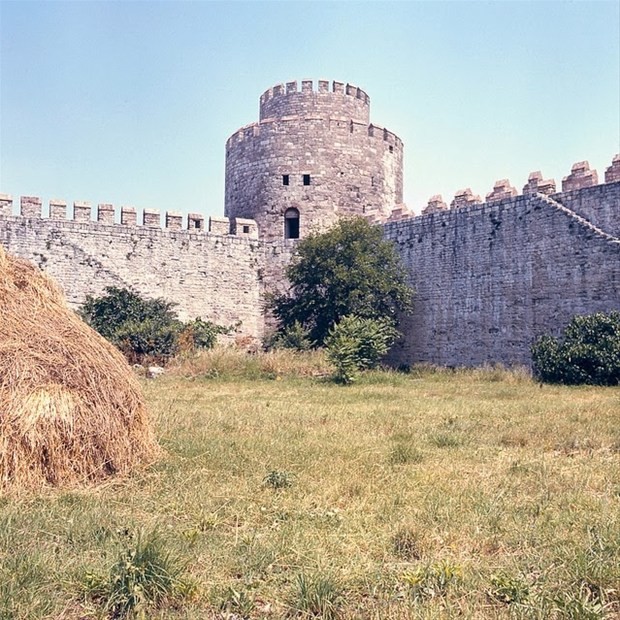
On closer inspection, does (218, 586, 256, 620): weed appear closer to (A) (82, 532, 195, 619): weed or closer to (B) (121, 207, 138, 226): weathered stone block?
(A) (82, 532, 195, 619): weed

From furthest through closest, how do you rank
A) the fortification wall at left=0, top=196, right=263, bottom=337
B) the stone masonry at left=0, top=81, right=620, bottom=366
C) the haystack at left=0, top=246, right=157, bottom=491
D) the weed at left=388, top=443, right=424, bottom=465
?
the fortification wall at left=0, top=196, right=263, bottom=337 → the stone masonry at left=0, top=81, right=620, bottom=366 → the weed at left=388, top=443, right=424, bottom=465 → the haystack at left=0, top=246, right=157, bottom=491

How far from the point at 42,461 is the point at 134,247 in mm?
16272

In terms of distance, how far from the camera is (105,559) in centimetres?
343

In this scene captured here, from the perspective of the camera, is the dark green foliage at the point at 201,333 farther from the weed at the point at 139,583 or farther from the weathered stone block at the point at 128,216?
the weed at the point at 139,583

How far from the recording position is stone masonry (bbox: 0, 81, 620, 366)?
16.5 metres

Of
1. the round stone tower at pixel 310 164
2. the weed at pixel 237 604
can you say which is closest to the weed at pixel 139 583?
the weed at pixel 237 604

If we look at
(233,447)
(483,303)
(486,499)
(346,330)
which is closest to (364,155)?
(483,303)

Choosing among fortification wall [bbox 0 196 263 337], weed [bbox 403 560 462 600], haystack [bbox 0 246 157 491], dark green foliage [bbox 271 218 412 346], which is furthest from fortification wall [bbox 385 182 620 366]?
weed [bbox 403 560 462 600]

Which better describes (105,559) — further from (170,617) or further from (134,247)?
(134,247)

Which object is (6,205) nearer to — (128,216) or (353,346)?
(128,216)

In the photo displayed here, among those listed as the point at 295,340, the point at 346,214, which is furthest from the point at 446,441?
the point at 346,214

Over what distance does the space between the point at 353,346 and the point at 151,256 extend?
333 inches

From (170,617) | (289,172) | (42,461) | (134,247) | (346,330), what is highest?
(289,172)

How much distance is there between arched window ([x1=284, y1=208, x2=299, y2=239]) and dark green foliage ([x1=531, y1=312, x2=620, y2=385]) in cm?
1042
